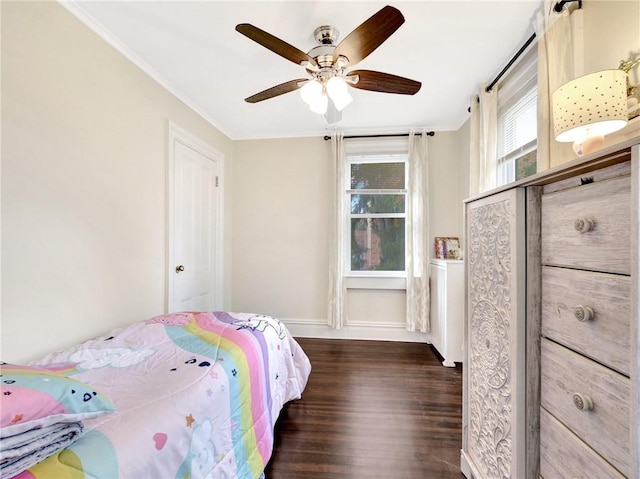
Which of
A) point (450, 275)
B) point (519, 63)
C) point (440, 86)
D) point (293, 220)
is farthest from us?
point (293, 220)

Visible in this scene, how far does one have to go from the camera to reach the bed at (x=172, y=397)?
0.73 m

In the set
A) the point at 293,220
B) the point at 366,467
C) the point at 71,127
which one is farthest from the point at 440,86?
the point at 366,467

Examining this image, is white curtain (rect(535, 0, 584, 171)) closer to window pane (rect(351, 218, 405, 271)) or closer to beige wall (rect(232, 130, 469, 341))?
beige wall (rect(232, 130, 469, 341))

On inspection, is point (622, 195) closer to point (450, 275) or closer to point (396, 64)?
point (396, 64)

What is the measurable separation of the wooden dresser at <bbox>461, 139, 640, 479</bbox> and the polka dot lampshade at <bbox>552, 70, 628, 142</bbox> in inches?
15.8

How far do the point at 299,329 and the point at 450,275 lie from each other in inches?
75.4

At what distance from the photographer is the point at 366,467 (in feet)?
4.64

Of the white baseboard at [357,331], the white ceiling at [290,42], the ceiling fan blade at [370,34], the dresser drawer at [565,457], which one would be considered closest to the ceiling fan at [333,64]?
the ceiling fan blade at [370,34]

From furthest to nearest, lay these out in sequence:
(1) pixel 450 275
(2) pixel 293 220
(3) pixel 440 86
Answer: (2) pixel 293 220, (1) pixel 450 275, (3) pixel 440 86

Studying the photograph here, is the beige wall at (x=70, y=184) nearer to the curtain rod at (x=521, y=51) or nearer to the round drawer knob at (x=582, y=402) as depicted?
the round drawer knob at (x=582, y=402)

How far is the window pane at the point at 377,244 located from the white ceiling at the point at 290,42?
1291mm

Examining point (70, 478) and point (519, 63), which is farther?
point (519, 63)

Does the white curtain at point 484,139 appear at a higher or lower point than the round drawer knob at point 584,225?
higher

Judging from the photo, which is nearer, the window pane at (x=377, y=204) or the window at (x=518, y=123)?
the window at (x=518, y=123)
